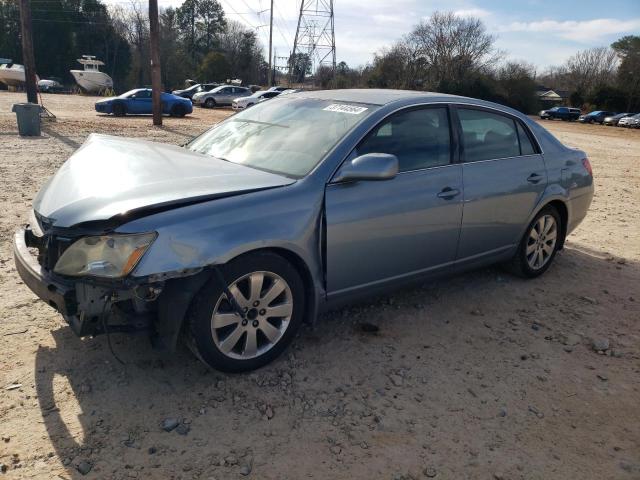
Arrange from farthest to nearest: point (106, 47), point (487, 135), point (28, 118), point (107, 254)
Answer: point (106, 47), point (28, 118), point (487, 135), point (107, 254)

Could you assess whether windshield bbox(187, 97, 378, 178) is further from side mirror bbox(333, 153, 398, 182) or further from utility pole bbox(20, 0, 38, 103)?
utility pole bbox(20, 0, 38, 103)

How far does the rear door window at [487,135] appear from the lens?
422 cm

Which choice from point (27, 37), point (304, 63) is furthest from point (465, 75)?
point (27, 37)

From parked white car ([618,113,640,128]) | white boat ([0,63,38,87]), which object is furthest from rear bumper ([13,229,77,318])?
white boat ([0,63,38,87])

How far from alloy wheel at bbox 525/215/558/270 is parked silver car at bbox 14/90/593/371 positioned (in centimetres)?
21

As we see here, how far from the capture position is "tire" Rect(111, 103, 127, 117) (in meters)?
23.7

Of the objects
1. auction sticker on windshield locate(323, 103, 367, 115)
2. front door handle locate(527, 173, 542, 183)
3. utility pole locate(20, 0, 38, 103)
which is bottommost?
front door handle locate(527, 173, 542, 183)

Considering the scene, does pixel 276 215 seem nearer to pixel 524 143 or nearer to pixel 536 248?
pixel 524 143

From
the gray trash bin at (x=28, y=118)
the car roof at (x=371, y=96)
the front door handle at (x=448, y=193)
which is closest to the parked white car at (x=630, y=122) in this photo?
the gray trash bin at (x=28, y=118)

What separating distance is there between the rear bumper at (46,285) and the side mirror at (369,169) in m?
1.68

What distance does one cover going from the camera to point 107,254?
8.87 ft

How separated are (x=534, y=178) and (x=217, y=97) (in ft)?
111

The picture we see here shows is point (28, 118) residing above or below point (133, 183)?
below

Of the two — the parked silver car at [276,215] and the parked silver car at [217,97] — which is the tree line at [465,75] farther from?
the parked silver car at [276,215]
